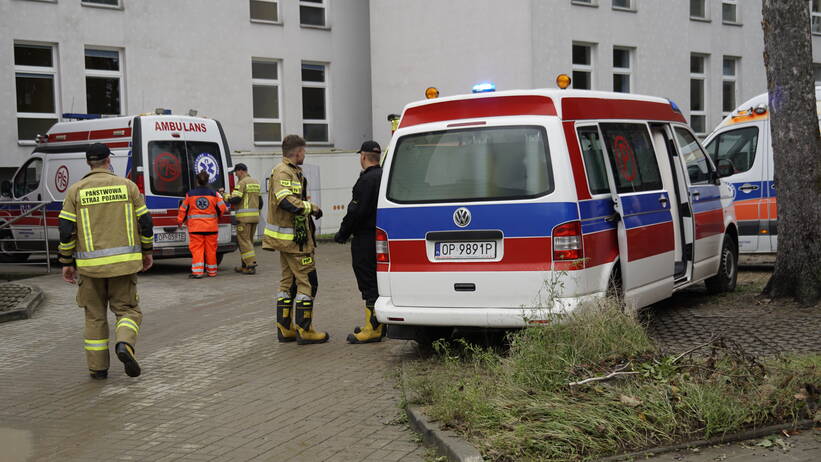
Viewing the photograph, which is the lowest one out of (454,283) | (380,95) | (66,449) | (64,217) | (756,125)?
(66,449)

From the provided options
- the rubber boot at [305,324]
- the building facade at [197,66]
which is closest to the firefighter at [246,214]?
the rubber boot at [305,324]

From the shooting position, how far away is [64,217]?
8023 millimetres

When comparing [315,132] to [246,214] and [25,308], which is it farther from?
[25,308]

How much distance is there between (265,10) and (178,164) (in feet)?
35.7

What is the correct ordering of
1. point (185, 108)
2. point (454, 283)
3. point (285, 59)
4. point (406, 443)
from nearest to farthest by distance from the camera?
point (406, 443)
point (454, 283)
point (185, 108)
point (285, 59)

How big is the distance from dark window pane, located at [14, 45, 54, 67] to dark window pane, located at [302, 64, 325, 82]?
7.30 meters

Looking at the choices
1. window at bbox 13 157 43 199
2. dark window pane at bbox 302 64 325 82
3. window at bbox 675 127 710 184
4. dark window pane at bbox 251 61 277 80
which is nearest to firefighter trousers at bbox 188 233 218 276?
window at bbox 13 157 43 199

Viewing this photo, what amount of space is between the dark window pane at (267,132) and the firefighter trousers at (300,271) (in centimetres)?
1748

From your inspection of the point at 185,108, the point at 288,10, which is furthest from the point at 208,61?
the point at 288,10

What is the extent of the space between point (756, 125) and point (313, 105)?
15922 millimetres

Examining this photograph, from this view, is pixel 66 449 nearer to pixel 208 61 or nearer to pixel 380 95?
pixel 208 61

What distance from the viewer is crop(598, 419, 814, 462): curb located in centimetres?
496

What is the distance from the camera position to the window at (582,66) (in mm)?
26103

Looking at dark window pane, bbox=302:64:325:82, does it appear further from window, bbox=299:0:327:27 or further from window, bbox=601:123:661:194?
window, bbox=601:123:661:194
